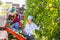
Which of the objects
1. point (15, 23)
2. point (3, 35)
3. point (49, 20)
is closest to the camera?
point (49, 20)

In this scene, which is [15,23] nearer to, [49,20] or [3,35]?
[3,35]

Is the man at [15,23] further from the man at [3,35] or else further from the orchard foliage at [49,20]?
the orchard foliage at [49,20]

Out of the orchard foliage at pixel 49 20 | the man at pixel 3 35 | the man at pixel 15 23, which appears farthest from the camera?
the man at pixel 15 23

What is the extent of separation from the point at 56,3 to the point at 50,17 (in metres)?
0.16

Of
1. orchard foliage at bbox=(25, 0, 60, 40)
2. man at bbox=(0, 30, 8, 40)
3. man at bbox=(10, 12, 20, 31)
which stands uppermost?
orchard foliage at bbox=(25, 0, 60, 40)

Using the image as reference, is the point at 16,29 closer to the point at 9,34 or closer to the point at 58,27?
the point at 9,34

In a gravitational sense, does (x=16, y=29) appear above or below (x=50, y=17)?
below

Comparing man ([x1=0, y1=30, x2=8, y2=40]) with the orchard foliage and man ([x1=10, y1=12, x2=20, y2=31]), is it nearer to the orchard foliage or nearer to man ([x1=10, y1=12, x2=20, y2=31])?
man ([x1=10, y1=12, x2=20, y2=31])

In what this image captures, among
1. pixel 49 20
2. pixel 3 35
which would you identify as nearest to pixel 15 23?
pixel 3 35

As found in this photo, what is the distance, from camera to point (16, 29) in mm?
4594

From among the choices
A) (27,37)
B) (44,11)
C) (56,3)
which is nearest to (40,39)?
(44,11)

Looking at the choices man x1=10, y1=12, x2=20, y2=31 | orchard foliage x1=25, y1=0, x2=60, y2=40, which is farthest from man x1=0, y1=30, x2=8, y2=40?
orchard foliage x1=25, y1=0, x2=60, y2=40

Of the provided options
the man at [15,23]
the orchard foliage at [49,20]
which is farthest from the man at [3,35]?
the orchard foliage at [49,20]

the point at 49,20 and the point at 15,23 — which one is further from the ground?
the point at 49,20
